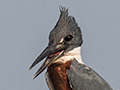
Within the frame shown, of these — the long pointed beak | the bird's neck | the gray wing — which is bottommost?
the gray wing

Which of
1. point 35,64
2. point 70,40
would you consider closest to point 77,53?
point 70,40

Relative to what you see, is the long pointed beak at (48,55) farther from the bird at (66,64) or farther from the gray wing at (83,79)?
the gray wing at (83,79)

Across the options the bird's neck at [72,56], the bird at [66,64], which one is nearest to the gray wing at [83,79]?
the bird at [66,64]

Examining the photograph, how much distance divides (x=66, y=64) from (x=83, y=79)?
0.44 meters

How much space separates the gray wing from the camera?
309 inches

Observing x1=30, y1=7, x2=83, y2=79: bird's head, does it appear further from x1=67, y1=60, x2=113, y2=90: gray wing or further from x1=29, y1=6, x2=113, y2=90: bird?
x1=67, y1=60, x2=113, y2=90: gray wing

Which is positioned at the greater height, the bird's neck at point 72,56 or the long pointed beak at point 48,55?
the long pointed beak at point 48,55

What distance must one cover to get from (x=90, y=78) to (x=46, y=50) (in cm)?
101

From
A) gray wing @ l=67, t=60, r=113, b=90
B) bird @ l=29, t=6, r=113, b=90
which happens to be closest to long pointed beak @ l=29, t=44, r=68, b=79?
bird @ l=29, t=6, r=113, b=90

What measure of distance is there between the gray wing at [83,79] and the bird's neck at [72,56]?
0.14 metres

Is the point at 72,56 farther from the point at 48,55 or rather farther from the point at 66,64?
the point at 48,55

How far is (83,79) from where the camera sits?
7922mm

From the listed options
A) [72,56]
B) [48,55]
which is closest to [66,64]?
[72,56]

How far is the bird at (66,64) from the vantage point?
25.9ft
